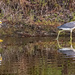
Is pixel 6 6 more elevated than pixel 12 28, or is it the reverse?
pixel 6 6

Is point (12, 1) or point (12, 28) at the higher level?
point (12, 1)

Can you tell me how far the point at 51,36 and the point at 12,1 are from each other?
11.3 feet

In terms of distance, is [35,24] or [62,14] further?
[62,14]

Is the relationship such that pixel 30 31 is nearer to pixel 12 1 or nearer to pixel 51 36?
pixel 51 36

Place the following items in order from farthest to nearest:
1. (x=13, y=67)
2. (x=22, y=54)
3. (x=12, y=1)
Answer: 1. (x=12, y=1)
2. (x=22, y=54)
3. (x=13, y=67)

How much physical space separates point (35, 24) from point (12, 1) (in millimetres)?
2216

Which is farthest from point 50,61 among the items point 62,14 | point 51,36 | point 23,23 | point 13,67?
point 62,14

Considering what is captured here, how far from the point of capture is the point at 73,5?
1667cm

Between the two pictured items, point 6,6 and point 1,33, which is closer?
point 1,33

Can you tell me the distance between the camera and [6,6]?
53.4ft

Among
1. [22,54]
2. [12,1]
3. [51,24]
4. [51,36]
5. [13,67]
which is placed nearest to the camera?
[13,67]

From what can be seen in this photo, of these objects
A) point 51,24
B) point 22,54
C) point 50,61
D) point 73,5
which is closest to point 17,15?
point 51,24

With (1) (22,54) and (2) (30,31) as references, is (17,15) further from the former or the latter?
(1) (22,54)

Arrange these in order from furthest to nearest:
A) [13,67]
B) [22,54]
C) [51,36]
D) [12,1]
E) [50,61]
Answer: [12,1] < [51,36] < [22,54] < [50,61] < [13,67]
